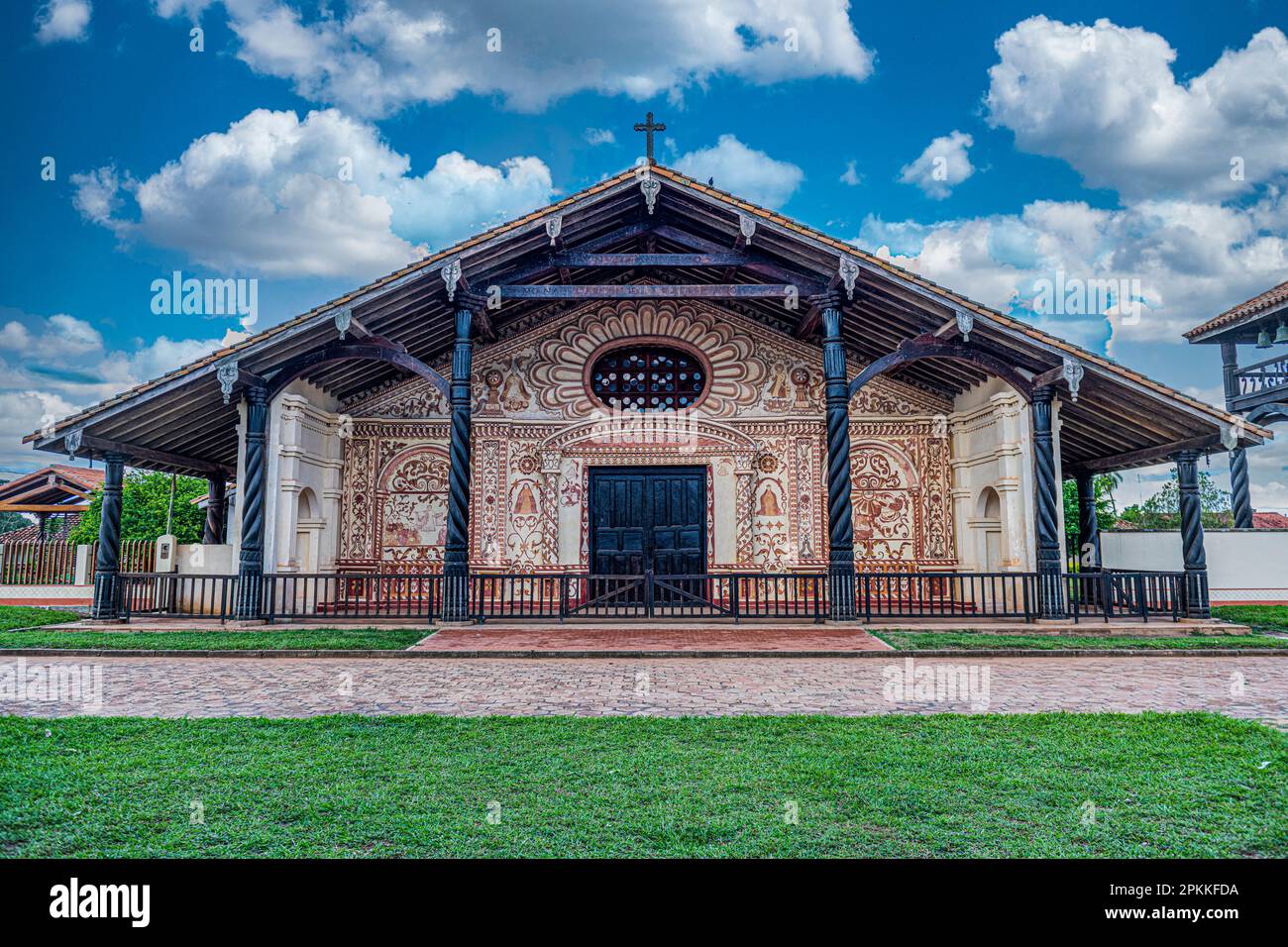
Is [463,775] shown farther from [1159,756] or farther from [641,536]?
[641,536]

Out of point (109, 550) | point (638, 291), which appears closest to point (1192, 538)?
point (638, 291)

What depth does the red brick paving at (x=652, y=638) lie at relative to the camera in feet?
32.7

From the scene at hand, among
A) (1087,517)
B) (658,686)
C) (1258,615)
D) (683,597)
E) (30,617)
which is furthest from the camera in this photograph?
(1087,517)

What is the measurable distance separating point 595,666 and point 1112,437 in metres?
10.9

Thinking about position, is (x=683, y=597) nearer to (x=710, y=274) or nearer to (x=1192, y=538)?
(x=710, y=274)

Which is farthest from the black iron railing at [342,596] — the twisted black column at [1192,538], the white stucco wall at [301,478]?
the twisted black column at [1192,538]

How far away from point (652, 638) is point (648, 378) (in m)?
6.86

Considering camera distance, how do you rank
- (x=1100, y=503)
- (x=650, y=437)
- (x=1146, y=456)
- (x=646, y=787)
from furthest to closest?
(x=1100, y=503), (x=650, y=437), (x=1146, y=456), (x=646, y=787)

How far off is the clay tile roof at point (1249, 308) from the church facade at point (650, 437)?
7652 mm

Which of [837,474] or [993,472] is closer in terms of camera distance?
[837,474]

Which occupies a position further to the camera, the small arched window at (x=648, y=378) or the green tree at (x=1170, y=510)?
the green tree at (x=1170, y=510)

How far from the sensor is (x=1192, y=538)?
12531 mm

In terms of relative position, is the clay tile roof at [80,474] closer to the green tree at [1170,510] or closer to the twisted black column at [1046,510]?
the twisted black column at [1046,510]

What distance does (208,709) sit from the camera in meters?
6.40
